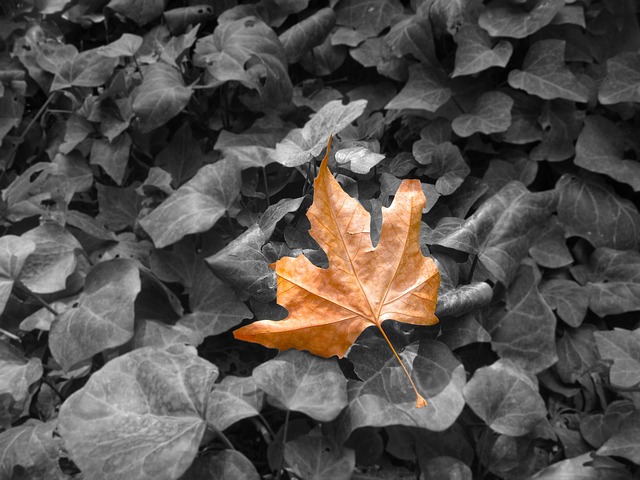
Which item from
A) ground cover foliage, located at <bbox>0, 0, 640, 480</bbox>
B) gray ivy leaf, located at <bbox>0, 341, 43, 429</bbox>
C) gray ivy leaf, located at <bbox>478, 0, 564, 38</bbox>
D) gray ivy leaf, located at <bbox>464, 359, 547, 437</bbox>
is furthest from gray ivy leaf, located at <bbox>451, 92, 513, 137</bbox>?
gray ivy leaf, located at <bbox>0, 341, 43, 429</bbox>

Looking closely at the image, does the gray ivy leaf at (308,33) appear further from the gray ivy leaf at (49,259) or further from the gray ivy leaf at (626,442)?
the gray ivy leaf at (626,442)

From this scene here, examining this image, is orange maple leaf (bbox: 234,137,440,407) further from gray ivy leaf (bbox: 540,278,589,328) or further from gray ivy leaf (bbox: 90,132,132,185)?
gray ivy leaf (bbox: 90,132,132,185)

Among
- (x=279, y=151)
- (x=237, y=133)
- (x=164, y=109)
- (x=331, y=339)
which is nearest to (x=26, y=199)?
(x=164, y=109)

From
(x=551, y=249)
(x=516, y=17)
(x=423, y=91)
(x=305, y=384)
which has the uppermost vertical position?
(x=516, y=17)

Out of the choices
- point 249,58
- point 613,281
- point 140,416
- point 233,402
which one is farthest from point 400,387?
point 249,58

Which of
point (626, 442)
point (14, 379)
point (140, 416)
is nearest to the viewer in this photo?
point (140, 416)

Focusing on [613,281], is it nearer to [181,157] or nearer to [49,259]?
[181,157]
